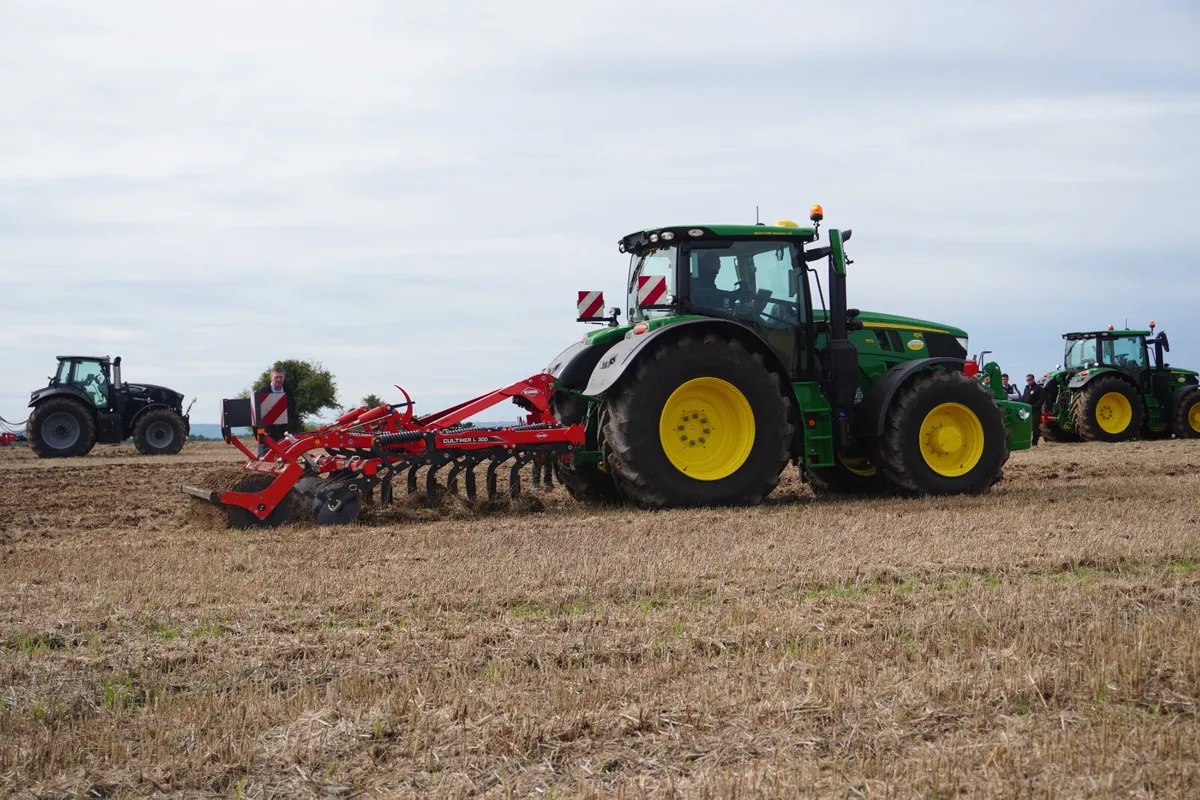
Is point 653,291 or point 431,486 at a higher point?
point 653,291

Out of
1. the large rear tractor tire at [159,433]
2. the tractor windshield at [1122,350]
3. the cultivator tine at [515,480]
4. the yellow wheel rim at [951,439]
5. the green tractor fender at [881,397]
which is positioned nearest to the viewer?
the cultivator tine at [515,480]

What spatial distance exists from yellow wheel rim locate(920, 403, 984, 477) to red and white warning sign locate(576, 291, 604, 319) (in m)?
2.89

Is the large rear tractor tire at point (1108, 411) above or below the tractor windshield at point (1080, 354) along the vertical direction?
below

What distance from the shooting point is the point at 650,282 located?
892 cm

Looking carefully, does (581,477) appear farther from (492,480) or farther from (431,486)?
(431,486)

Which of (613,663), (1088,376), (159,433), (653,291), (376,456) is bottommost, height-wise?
(613,663)

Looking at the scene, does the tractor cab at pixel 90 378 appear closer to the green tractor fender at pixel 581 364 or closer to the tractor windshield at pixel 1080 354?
the green tractor fender at pixel 581 364

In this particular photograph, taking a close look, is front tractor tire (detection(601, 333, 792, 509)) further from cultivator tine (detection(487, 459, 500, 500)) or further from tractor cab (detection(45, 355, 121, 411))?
tractor cab (detection(45, 355, 121, 411))

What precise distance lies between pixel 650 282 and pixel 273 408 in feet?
15.3

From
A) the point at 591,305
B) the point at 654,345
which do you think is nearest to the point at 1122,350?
the point at 591,305

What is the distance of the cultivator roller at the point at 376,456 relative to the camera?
25.4 feet

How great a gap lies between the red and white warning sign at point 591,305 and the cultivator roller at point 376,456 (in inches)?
33.3

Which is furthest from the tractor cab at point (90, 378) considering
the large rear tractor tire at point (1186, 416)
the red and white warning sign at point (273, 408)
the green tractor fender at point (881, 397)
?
the large rear tractor tire at point (1186, 416)

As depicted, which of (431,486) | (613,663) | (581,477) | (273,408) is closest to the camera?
(613,663)
